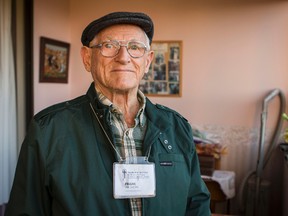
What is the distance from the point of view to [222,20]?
3.06 m

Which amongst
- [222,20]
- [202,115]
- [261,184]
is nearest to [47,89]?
[202,115]

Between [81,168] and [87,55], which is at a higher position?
[87,55]

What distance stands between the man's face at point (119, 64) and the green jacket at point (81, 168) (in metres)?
0.08

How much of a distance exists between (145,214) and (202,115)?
7.53 ft

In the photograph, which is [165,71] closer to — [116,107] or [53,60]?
[53,60]

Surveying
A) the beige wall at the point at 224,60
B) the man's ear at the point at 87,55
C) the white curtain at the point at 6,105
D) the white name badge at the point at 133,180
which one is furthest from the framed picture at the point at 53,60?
the white name badge at the point at 133,180

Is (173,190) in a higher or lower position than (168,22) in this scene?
lower

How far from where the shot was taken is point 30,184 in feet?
3.09

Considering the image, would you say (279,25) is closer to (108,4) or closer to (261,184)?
(261,184)

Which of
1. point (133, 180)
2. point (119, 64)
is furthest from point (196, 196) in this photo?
point (119, 64)

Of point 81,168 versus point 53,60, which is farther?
point 53,60

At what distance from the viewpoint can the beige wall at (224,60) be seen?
2949 mm

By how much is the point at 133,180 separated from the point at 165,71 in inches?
91.5

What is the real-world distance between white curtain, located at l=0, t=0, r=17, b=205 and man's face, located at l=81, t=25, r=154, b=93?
1726 mm
